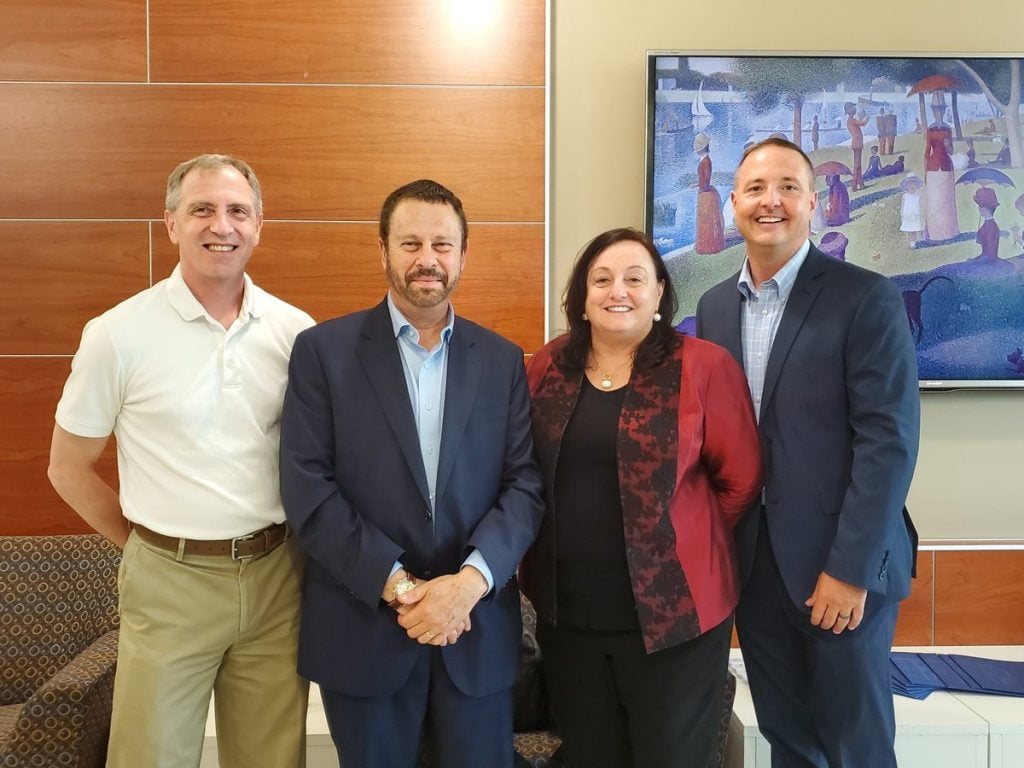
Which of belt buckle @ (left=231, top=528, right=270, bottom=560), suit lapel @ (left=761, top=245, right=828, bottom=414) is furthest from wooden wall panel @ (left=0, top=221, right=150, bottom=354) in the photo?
suit lapel @ (left=761, top=245, right=828, bottom=414)

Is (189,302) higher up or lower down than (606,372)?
higher up

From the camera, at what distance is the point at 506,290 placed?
3266mm

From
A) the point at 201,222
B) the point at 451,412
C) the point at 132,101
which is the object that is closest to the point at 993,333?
the point at 451,412

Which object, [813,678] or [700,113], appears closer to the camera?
[813,678]

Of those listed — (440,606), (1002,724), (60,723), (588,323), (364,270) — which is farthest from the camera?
(364,270)

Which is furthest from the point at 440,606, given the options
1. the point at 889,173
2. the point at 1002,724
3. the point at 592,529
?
the point at 889,173

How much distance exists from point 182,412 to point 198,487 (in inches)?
6.3

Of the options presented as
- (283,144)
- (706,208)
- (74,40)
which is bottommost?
(706,208)

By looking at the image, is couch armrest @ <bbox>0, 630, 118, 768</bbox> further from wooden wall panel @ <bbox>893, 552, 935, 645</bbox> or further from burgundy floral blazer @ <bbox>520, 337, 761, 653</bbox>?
wooden wall panel @ <bbox>893, 552, 935, 645</bbox>

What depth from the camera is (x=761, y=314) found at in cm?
220

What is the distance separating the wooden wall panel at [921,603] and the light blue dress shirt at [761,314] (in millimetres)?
1478

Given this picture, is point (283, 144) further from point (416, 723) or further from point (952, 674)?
point (952, 674)

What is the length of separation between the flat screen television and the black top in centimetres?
146

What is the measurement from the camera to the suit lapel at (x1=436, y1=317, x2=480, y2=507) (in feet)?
6.19
